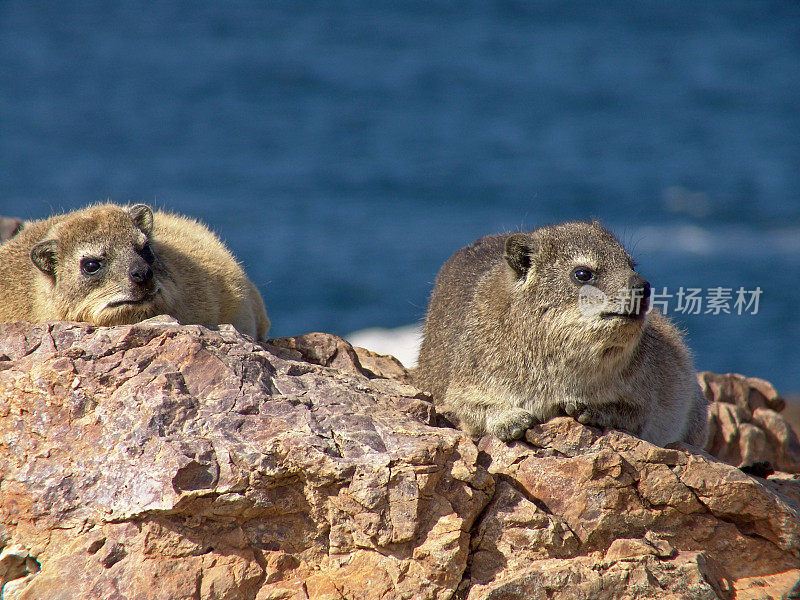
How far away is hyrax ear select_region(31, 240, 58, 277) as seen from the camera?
7469 millimetres

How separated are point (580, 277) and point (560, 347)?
0.54 meters

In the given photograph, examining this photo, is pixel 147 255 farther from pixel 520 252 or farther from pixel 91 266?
pixel 520 252

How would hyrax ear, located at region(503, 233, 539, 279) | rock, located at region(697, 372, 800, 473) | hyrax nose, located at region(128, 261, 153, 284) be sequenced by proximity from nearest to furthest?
1. hyrax ear, located at region(503, 233, 539, 279)
2. hyrax nose, located at region(128, 261, 153, 284)
3. rock, located at region(697, 372, 800, 473)

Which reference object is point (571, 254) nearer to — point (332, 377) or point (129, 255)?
point (332, 377)

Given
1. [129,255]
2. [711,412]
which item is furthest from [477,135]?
[129,255]

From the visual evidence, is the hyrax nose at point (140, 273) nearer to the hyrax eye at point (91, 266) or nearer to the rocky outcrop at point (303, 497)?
the hyrax eye at point (91, 266)

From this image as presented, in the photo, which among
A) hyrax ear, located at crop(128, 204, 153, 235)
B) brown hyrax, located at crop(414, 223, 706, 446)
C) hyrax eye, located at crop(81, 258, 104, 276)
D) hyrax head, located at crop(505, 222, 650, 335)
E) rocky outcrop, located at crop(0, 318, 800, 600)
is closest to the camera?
rocky outcrop, located at crop(0, 318, 800, 600)

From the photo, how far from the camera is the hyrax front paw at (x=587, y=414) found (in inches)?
262

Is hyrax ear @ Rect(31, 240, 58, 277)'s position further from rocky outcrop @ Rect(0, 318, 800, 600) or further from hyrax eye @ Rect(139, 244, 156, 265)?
rocky outcrop @ Rect(0, 318, 800, 600)

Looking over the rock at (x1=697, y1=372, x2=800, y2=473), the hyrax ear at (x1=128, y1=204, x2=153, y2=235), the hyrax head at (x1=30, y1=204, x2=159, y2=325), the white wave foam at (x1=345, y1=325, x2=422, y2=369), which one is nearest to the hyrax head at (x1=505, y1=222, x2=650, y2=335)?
the hyrax head at (x1=30, y1=204, x2=159, y2=325)

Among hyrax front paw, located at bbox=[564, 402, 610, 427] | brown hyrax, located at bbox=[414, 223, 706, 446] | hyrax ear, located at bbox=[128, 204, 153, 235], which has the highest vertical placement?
hyrax ear, located at bbox=[128, 204, 153, 235]

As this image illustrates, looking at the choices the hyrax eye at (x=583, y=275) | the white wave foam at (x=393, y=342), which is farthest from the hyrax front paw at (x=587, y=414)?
the white wave foam at (x=393, y=342)

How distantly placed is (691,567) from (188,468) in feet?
11.2

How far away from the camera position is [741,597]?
6141mm
